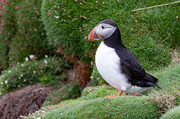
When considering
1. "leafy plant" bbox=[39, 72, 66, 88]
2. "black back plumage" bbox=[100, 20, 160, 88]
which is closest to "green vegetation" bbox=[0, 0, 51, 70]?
"leafy plant" bbox=[39, 72, 66, 88]

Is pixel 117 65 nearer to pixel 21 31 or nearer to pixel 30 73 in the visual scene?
pixel 30 73

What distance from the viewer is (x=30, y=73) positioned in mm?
7145

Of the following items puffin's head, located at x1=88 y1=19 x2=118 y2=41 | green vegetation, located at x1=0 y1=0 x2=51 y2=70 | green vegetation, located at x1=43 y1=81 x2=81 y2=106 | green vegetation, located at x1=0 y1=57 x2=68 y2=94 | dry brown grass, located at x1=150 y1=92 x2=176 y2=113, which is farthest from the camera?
green vegetation, located at x1=0 y1=0 x2=51 y2=70

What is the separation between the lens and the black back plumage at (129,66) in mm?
3604

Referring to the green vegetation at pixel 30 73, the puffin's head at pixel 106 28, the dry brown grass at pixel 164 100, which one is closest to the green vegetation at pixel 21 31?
the green vegetation at pixel 30 73

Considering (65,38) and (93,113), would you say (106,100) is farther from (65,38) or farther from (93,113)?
(65,38)

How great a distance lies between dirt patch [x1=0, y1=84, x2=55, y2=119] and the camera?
6.12 metres

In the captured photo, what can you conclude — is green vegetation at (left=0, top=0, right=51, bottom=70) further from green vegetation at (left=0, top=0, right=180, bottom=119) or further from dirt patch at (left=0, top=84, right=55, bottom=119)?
dirt patch at (left=0, top=84, right=55, bottom=119)

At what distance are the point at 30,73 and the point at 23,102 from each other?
3.84 ft

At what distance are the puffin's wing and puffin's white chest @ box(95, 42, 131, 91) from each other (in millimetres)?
77

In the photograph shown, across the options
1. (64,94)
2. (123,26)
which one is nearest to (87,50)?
(123,26)

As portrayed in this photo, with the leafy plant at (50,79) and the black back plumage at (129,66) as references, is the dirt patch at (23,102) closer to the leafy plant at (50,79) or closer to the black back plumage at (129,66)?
the leafy plant at (50,79)

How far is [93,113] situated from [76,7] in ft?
10.4

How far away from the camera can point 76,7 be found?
18.7ft
